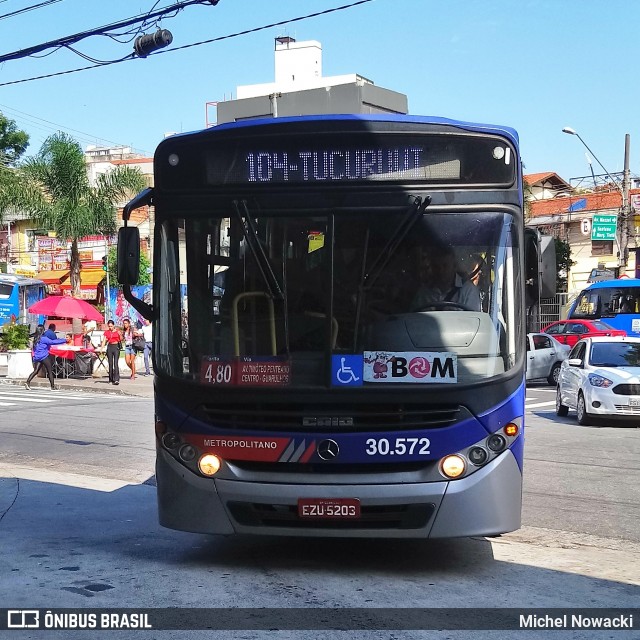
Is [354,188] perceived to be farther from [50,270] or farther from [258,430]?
[50,270]

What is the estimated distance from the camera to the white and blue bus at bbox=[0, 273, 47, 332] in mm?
50438

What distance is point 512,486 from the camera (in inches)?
265

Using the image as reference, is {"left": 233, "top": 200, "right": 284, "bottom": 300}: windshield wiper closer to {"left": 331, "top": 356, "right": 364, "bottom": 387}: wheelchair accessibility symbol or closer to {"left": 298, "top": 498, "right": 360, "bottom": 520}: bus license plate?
{"left": 331, "top": 356, "right": 364, "bottom": 387}: wheelchair accessibility symbol

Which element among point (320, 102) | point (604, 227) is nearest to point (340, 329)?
point (320, 102)

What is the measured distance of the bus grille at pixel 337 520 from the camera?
6.50 meters

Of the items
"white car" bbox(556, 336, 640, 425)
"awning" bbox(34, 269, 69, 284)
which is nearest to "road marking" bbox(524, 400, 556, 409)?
"white car" bbox(556, 336, 640, 425)

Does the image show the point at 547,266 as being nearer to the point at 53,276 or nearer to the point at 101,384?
the point at 101,384

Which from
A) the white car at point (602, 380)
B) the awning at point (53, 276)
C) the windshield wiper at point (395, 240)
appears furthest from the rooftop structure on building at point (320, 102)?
the awning at point (53, 276)

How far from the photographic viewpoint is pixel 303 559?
289 inches

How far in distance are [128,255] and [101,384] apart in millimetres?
22031

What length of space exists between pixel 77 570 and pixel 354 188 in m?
3.21

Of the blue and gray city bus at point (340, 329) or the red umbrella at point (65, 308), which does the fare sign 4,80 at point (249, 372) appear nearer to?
the blue and gray city bus at point (340, 329)

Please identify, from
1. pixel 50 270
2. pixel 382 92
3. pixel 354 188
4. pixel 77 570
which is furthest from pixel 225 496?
pixel 50 270

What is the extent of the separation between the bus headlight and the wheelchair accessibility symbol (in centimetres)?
75
